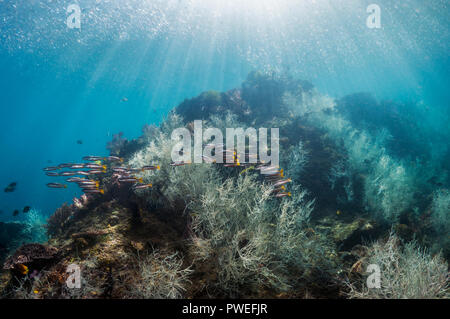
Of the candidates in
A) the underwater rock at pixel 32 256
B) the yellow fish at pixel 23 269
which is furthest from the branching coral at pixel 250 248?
the yellow fish at pixel 23 269

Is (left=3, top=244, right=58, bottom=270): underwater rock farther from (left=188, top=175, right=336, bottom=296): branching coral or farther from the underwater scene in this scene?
(left=188, top=175, right=336, bottom=296): branching coral

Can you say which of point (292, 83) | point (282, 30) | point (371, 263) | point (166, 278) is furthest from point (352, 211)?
point (282, 30)

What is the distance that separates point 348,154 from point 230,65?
4124 centimetres

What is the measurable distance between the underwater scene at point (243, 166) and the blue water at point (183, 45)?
1.10 ft

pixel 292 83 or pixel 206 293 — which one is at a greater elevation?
pixel 292 83

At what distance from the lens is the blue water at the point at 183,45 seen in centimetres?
2119

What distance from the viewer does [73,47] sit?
28797 mm

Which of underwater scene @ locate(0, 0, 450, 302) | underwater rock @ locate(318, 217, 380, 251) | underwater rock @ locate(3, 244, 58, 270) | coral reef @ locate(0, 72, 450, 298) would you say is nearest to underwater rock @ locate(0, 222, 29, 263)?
underwater scene @ locate(0, 0, 450, 302)

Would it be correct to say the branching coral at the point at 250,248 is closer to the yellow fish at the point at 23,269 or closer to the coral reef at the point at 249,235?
the coral reef at the point at 249,235

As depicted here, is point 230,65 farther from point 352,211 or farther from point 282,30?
point 352,211

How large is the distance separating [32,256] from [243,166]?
4606 mm

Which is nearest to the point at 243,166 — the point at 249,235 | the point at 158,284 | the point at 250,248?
the point at 249,235

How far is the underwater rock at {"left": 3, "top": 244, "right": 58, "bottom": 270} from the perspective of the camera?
9.46 ft

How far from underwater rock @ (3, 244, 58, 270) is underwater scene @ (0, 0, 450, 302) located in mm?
25
